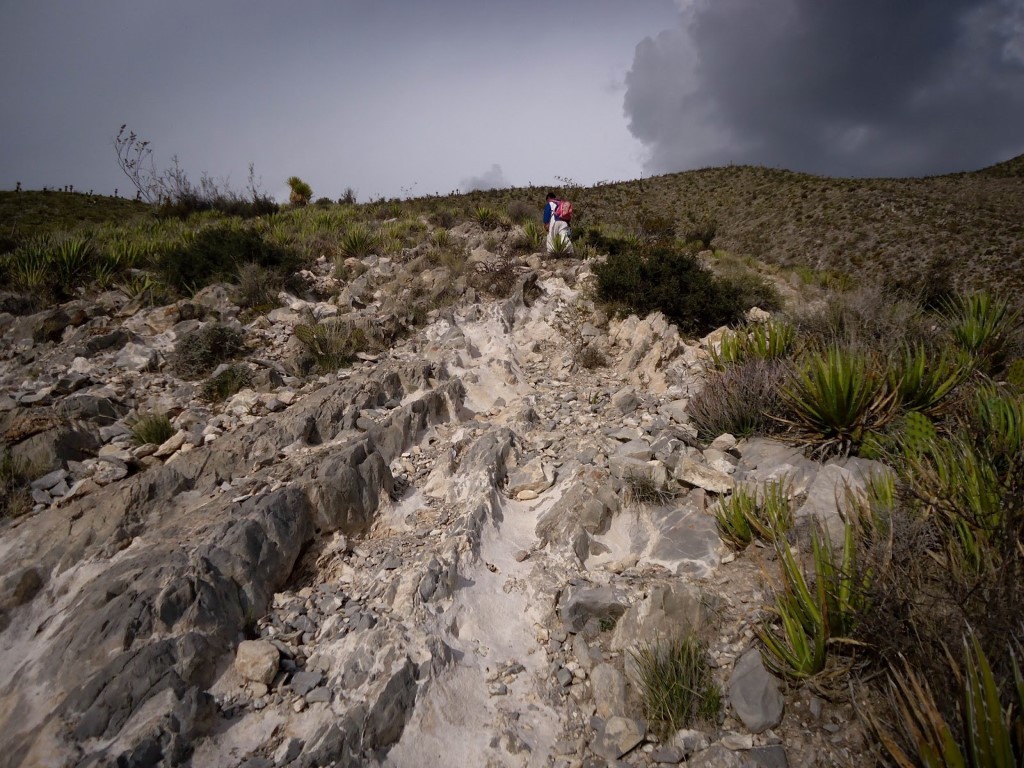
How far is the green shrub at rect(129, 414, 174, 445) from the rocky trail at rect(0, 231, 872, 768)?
17cm

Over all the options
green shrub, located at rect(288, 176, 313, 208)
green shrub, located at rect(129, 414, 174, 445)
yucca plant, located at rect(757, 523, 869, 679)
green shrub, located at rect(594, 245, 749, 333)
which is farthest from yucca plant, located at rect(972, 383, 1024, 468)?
green shrub, located at rect(288, 176, 313, 208)

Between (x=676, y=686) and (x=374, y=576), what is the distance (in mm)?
2327

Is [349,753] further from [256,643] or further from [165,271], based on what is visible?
[165,271]

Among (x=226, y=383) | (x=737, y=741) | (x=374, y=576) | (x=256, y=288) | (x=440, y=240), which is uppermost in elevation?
(x=440, y=240)

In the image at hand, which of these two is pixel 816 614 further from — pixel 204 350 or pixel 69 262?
pixel 69 262

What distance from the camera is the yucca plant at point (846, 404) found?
3.93m

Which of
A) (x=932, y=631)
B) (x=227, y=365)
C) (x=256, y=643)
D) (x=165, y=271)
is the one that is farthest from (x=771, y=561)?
(x=165, y=271)

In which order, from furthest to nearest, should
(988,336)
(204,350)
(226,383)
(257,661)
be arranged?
(204,350) → (226,383) → (988,336) → (257,661)

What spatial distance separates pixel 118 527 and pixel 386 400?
9.40ft

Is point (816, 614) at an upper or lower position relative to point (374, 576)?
upper

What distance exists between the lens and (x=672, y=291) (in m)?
7.76

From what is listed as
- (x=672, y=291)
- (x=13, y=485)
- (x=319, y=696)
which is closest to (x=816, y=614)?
(x=319, y=696)

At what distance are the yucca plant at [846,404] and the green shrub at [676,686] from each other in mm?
2242

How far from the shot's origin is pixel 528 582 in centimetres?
375
